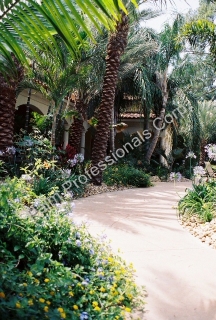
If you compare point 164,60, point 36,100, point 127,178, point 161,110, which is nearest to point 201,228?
point 127,178

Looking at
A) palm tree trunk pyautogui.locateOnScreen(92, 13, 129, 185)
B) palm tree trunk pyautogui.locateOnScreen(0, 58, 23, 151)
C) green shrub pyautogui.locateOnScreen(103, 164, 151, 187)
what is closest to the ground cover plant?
palm tree trunk pyautogui.locateOnScreen(0, 58, 23, 151)

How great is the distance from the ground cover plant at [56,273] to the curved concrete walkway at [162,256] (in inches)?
9.7

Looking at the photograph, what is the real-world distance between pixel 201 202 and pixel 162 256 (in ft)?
8.29

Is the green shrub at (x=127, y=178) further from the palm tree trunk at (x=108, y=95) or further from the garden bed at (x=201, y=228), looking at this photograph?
the garden bed at (x=201, y=228)

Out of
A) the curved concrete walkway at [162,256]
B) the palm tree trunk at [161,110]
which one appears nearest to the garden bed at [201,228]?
the curved concrete walkway at [162,256]

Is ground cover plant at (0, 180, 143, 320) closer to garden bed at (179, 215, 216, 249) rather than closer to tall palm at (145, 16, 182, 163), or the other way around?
garden bed at (179, 215, 216, 249)

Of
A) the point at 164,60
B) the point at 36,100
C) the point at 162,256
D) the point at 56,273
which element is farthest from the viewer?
the point at 164,60

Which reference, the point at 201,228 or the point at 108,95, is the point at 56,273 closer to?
the point at 201,228

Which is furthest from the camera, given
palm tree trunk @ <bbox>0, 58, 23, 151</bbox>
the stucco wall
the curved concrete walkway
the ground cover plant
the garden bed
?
the stucco wall

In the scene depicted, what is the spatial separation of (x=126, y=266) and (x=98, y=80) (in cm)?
1055

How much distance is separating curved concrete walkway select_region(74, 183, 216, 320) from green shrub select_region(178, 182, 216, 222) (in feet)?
1.00

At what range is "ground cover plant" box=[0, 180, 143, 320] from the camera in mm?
1957

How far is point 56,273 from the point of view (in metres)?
2.43

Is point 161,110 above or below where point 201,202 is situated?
above
